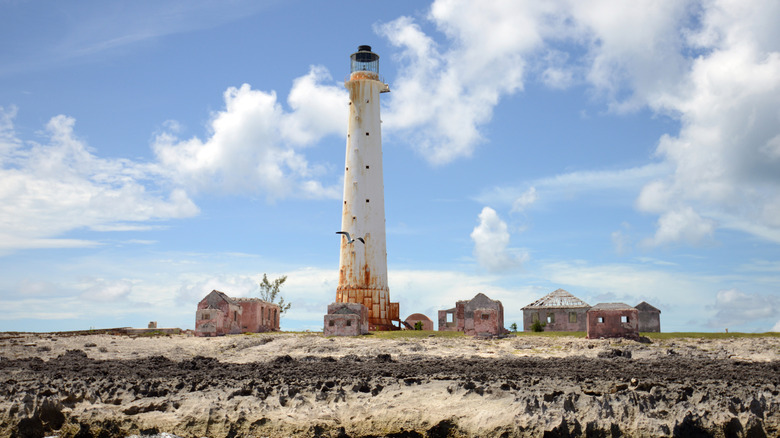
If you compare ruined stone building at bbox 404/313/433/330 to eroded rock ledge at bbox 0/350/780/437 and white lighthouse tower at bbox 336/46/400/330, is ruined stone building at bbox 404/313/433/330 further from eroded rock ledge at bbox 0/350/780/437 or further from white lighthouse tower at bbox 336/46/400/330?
eroded rock ledge at bbox 0/350/780/437

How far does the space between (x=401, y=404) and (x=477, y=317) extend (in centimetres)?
2265

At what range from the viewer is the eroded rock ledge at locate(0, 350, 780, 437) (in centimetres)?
1432

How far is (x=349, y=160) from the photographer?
46906 mm

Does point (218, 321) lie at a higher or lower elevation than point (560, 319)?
lower

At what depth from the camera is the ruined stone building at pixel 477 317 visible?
37344 millimetres

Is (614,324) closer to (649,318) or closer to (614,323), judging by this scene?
(614,323)

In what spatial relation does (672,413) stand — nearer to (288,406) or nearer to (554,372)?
(554,372)

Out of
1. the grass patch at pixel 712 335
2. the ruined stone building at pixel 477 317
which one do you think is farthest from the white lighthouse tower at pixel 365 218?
the grass patch at pixel 712 335

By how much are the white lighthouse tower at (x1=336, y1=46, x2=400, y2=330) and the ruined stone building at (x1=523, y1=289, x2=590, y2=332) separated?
11.5 m

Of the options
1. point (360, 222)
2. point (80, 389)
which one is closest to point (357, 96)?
point (360, 222)

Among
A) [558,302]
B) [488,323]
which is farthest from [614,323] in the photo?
[558,302]

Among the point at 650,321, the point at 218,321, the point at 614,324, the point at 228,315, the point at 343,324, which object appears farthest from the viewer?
the point at 650,321

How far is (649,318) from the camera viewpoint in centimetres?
4706

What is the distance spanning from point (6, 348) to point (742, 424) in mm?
28632
